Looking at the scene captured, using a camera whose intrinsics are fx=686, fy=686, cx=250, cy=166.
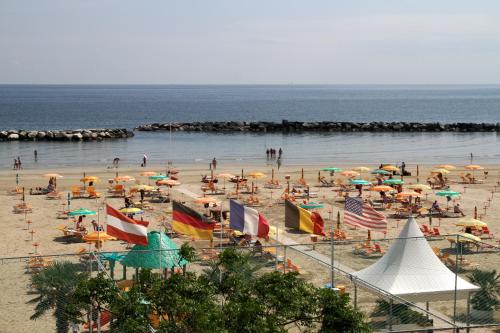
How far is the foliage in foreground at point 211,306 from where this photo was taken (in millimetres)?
10055

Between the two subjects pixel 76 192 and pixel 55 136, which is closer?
pixel 76 192

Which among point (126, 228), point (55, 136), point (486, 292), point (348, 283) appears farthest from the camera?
point (55, 136)

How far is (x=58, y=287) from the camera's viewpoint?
575 inches

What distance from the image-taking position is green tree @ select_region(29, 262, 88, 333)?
1423 cm

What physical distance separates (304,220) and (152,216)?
14973 millimetres

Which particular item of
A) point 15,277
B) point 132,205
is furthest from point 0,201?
point 15,277

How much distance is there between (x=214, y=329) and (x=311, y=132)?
298 feet

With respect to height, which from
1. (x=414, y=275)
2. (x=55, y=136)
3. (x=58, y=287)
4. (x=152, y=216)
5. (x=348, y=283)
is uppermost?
(x=58, y=287)

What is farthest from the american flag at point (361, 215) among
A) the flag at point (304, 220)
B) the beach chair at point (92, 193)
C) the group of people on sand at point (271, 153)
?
the group of people on sand at point (271, 153)

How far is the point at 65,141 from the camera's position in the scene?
81.8 m

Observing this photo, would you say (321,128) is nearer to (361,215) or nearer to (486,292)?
(361,215)

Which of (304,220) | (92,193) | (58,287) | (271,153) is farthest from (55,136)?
(58,287)

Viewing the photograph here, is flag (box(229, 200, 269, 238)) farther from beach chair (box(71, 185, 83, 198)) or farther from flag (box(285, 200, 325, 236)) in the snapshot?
beach chair (box(71, 185, 83, 198))

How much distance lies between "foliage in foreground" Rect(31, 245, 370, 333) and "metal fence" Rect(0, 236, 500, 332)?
1.20 meters
